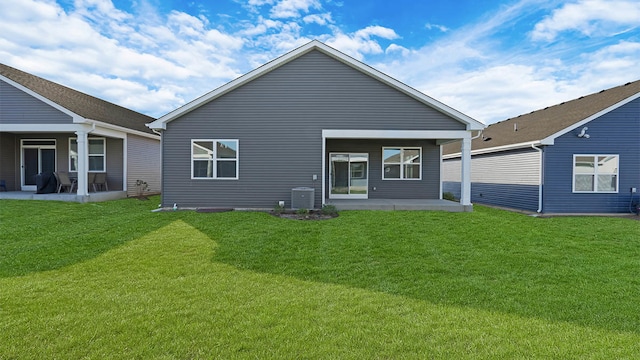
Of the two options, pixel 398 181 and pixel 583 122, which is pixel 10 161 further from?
pixel 583 122

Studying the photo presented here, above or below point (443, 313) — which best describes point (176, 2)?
above

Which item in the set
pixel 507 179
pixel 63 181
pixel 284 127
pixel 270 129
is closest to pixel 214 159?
pixel 270 129

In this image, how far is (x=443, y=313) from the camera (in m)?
3.50

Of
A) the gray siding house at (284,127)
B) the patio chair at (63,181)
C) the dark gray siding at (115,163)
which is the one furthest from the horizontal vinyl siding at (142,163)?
the gray siding house at (284,127)

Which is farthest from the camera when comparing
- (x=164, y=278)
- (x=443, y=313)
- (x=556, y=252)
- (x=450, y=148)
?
(x=450, y=148)

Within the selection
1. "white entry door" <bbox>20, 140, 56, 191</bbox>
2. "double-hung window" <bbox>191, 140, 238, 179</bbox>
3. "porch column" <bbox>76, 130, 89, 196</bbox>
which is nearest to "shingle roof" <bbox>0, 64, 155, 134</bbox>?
"porch column" <bbox>76, 130, 89, 196</bbox>

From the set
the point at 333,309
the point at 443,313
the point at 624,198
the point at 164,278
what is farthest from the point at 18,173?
the point at 624,198

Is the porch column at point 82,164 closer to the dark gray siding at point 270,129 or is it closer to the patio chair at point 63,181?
the patio chair at point 63,181

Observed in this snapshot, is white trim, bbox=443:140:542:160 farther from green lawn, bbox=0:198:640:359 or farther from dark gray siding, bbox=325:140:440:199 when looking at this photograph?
green lawn, bbox=0:198:640:359

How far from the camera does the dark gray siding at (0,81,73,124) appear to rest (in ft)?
39.7

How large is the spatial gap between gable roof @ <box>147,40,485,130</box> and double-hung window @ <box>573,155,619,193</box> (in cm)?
460

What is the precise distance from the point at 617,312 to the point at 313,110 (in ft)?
30.2

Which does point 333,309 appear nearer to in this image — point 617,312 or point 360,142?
point 617,312

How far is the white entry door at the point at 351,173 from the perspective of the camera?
13883mm
